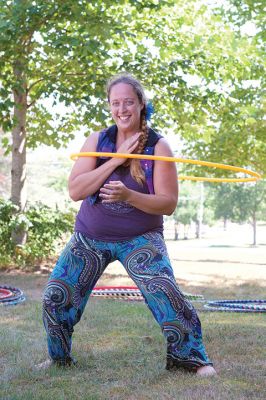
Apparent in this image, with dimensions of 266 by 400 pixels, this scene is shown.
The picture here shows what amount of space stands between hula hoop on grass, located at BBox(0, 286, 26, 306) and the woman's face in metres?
4.00

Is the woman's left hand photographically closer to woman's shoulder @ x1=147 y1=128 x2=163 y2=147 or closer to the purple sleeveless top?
the purple sleeveless top

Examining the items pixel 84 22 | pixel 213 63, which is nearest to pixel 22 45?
pixel 84 22

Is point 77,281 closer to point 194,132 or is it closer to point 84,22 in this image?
point 84,22

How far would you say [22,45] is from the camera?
12.1 meters

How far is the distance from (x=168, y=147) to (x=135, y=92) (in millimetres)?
400

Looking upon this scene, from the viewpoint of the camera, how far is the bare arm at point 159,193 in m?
3.68

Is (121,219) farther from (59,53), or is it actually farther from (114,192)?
(59,53)

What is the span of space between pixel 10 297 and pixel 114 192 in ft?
15.6

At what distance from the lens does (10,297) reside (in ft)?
26.3

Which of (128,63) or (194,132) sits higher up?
(128,63)

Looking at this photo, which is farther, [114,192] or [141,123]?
[141,123]

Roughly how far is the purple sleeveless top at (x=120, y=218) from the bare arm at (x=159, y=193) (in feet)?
0.36

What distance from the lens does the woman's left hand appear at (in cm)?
364

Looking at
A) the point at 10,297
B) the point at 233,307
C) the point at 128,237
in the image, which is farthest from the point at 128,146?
the point at 10,297
